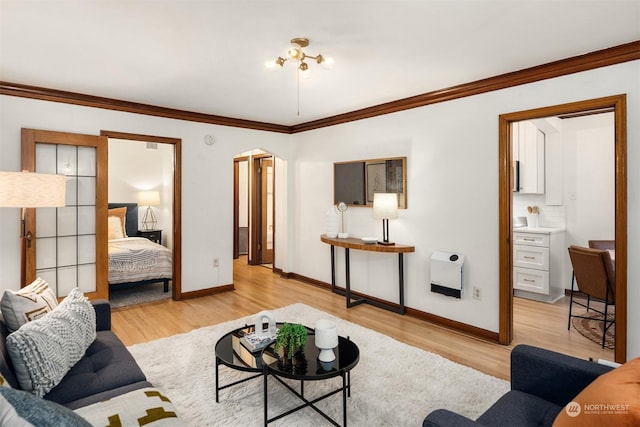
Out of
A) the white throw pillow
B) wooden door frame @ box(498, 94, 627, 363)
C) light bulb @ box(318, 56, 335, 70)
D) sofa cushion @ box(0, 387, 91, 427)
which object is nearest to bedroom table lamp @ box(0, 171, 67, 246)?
sofa cushion @ box(0, 387, 91, 427)

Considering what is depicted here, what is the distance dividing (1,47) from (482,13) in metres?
3.39

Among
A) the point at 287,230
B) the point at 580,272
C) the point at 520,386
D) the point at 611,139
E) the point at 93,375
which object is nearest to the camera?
the point at 520,386

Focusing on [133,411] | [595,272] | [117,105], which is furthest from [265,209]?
[133,411]

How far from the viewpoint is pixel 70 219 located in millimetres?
4016

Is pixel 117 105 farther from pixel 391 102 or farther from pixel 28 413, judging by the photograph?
pixel 28 413

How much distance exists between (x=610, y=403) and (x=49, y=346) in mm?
2291

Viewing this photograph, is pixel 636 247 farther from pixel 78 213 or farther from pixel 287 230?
pixel 78 213

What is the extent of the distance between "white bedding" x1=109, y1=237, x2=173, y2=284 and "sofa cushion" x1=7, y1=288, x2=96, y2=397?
9.17 ft

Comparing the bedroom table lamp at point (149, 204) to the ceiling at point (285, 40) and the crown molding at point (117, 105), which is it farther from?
the ceiling at point (285, 40)

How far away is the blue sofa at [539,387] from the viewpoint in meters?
1.55

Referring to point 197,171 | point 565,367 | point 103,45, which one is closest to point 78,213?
point 197,171

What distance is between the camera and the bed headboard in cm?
683

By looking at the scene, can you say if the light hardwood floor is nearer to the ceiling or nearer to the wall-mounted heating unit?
the wall-mounted heating unit

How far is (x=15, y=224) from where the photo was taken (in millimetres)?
3641
